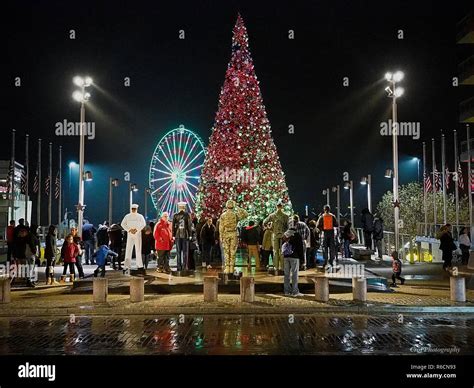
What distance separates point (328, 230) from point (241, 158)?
9.08 m

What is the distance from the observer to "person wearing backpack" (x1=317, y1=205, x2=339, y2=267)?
2059 centimetres

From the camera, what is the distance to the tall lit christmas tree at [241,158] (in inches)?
1128

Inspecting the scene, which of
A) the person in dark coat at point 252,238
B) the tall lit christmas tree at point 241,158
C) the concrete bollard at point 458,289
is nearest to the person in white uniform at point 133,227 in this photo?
the person in dark coat at point 252,238

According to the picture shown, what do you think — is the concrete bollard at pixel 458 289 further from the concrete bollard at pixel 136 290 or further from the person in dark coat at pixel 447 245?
the person in dark coat at pixel 447 245

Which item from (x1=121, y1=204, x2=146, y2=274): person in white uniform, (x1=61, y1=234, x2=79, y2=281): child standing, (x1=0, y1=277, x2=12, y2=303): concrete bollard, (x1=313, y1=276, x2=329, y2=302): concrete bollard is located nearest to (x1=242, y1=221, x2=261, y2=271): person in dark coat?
(x1=121, y1=204, x2=146, y2=274): person in white uniform

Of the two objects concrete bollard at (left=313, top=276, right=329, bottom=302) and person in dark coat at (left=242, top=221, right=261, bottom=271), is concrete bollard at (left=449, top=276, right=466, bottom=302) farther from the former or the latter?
person in dark coat at (left=242, top=221, right=261, bottom=271)

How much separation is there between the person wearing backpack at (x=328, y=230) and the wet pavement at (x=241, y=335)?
6849 mm

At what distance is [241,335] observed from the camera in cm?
1139
